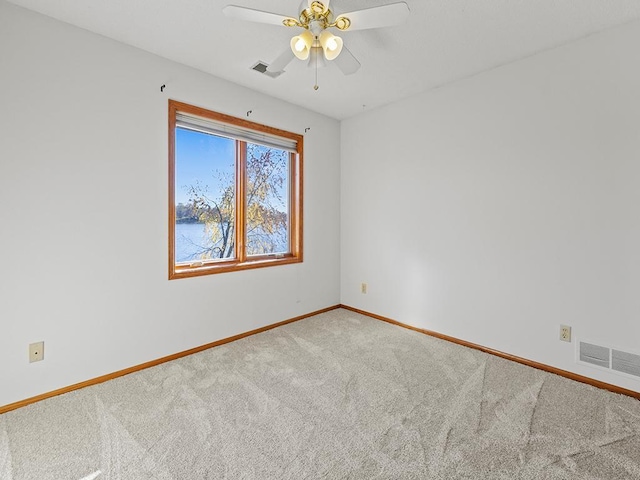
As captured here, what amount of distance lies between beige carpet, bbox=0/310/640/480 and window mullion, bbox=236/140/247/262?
109cm

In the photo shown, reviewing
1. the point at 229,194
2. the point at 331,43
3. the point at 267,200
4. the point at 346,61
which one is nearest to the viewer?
the point at 331,43

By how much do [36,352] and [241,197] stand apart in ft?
6.24

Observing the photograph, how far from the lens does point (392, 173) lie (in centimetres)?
346

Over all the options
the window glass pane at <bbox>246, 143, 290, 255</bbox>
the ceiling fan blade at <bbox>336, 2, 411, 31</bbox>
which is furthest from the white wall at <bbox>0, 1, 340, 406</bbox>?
the ceiling fan blade at <bbox>336, 2, 411, 31</bbox>

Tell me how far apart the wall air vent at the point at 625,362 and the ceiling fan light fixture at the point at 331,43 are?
8.65ft

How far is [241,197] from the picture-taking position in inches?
124

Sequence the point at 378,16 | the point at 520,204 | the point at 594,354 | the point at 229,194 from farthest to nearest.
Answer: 1. the point at 229,194
2. the point at 520,204
3. the point at 594,354
4. the point at 378,16

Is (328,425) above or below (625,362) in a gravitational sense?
below

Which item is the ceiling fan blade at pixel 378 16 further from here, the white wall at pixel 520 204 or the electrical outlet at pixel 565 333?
the electrical outlet at pixel 565 333

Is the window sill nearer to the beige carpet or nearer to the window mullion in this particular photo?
the window mullion

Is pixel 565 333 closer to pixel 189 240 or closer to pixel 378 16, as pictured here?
pixel 378 16

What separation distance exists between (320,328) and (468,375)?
147 cm

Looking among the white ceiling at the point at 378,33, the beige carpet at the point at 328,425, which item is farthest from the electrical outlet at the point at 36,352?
the white ceiling at the point at 378,33

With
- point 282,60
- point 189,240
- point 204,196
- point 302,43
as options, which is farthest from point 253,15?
point 189,240
